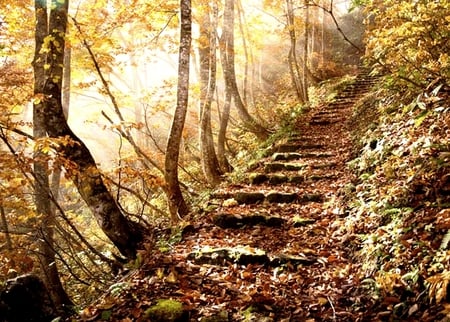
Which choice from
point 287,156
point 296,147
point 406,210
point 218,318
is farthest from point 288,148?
point 218,318

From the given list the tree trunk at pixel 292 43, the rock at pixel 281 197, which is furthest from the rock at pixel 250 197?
the tree trunk at pixel 292 43

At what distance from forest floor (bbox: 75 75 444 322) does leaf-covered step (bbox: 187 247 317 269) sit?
0.01 meters

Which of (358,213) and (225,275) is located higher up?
(358,213)

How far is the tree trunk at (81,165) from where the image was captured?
5395mm

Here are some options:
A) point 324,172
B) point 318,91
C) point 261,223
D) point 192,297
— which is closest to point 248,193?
point 261,223

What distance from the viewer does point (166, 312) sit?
11.9 ft

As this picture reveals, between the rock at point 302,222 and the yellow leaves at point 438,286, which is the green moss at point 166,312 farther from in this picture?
the rock at point 302,222

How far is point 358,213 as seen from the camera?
517 centimetres

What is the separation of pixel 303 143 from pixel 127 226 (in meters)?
5.95

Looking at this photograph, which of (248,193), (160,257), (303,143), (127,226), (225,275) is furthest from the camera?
(303,143)

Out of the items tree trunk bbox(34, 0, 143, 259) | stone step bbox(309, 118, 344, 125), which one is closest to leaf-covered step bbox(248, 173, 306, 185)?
tree trunk bbox(34, 0, 143, 259)

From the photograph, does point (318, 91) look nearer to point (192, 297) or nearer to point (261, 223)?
point (261, 223)

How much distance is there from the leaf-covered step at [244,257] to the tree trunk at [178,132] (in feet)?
6.77

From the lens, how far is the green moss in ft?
11.8
